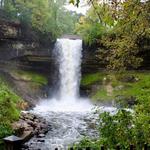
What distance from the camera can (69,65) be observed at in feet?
122

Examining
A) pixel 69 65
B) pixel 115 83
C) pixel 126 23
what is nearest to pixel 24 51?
pixel 69 65

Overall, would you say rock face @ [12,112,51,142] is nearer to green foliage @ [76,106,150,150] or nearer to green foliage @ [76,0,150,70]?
green foliage @ [76,0,150,70]

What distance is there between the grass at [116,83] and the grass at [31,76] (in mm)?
4013

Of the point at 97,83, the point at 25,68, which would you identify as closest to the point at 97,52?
the point at 97,83

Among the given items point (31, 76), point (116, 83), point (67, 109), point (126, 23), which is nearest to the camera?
point (126, 23)

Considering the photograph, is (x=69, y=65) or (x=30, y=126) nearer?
(x=30, y=126)

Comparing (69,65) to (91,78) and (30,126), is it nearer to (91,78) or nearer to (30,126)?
(91,78)

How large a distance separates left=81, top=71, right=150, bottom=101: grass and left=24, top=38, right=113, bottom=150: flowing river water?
122 cm

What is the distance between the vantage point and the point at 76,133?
59.7ft

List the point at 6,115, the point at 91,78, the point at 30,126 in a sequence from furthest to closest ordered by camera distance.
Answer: the point at 91,78 → the point at 30,126 → the point at 6,115

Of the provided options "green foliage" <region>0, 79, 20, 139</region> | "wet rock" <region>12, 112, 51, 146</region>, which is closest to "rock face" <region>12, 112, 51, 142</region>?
"wet rock" <region>12, 112, 51, 146</region>

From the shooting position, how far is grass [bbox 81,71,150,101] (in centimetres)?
3148

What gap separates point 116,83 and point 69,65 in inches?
242

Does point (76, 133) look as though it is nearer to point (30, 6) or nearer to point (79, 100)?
point (79, 100)
